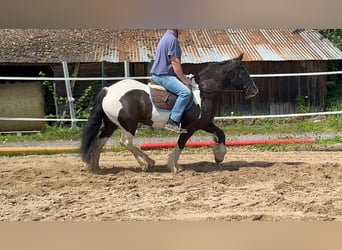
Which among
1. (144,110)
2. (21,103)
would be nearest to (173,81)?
(144,110)

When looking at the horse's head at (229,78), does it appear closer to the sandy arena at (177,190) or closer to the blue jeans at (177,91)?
the blue jeans at (177,91)

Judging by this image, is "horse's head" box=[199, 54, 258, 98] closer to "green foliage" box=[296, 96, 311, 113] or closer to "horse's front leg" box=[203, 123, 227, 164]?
"horse's front leg" box=[203, 123, 227, 164]

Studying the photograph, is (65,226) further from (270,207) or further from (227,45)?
(227,45)

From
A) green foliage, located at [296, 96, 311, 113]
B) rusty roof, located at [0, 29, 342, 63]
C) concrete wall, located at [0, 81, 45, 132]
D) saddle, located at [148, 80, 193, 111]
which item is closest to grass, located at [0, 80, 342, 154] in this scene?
concrete wall, located at [0, 81, 45, 132]

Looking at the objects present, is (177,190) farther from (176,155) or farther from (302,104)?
(302,104)

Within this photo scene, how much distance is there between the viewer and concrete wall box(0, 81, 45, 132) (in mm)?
10844

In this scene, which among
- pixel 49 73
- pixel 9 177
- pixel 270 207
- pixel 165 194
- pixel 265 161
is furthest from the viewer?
pixel 49 73

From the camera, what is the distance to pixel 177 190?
5.29 metres

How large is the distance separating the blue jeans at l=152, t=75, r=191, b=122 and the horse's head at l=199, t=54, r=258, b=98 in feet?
1.40

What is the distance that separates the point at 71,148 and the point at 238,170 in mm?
3086

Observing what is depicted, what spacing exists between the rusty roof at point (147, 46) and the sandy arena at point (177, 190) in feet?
19.1

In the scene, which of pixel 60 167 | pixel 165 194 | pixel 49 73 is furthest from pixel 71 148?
pixel 49 73

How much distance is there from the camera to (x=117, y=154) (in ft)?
25.6

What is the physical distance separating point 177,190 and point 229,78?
1718mm
